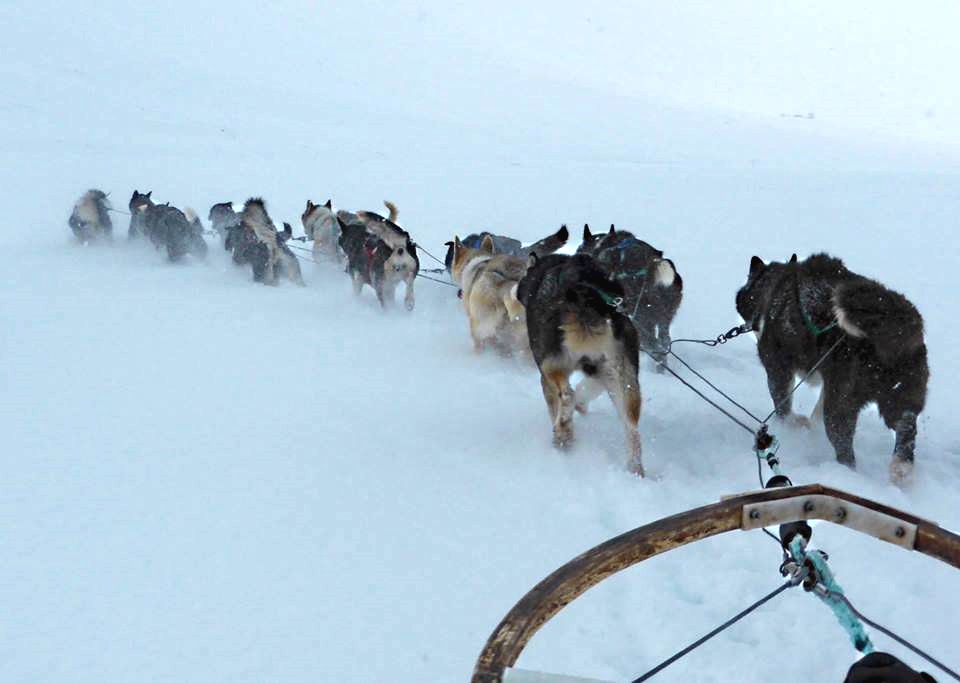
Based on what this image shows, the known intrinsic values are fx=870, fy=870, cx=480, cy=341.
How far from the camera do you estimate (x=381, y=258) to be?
6.85 metres

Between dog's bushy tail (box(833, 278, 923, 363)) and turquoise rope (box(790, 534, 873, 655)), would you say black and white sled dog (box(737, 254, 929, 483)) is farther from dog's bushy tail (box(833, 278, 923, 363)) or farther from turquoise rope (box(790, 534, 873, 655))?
turquoise rope (box(790, 534, 873, 655))

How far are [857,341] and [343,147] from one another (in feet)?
41.7

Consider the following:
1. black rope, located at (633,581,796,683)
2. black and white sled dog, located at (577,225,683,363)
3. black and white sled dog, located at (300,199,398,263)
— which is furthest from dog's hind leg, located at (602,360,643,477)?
black and white sled dog, located at (300,199,398,263)

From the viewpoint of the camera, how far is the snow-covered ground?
7.96 feet

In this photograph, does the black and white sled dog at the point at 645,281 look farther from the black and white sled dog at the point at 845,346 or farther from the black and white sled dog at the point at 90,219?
the black and white sled dog at the point at 90,219

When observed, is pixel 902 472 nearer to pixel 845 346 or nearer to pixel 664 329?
pixel 845 346

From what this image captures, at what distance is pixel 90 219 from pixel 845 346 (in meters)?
8.16

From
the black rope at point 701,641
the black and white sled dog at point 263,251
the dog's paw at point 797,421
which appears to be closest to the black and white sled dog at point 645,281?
the dog's paw at point 797,421

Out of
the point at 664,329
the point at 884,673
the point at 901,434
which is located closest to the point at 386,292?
the point at 664,329

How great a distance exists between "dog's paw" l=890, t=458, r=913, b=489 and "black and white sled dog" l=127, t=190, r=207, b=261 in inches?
284

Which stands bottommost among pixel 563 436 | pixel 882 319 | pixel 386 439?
pixel 386 439

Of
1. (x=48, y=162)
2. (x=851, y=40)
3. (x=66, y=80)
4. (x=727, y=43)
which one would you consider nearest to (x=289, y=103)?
(x=66, y=80)

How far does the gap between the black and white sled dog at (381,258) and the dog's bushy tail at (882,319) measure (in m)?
4.20

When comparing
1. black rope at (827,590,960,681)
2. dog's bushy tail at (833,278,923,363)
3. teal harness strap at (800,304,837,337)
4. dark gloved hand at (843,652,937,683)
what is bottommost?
black rope at (827,590,960,681)
